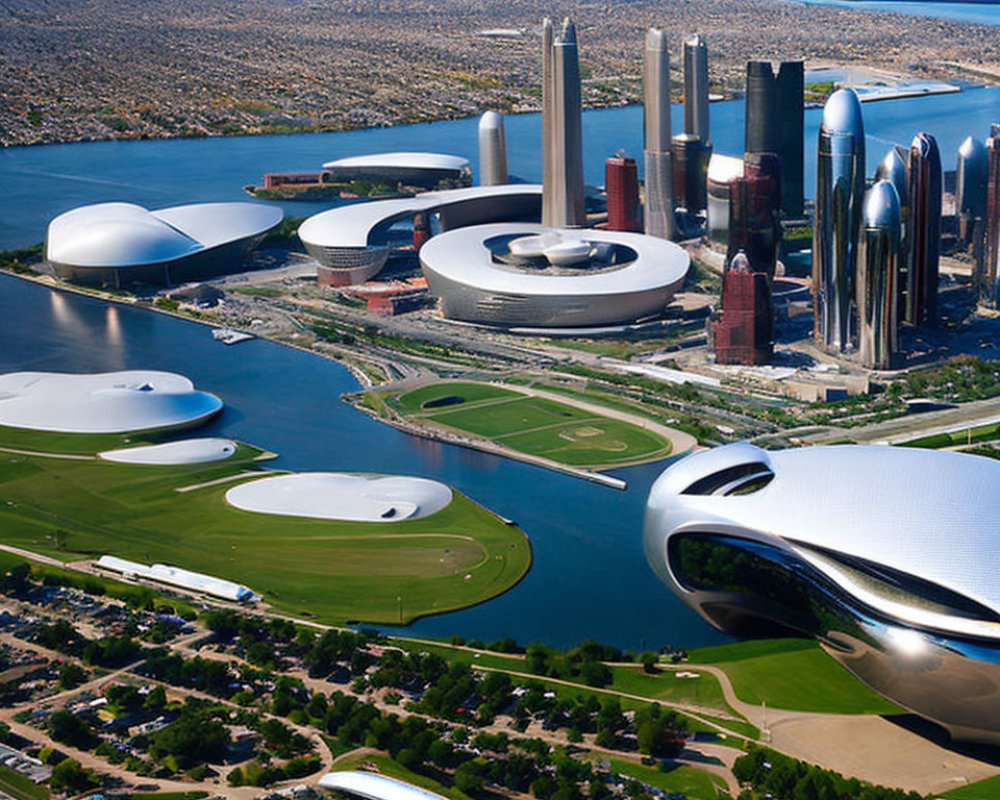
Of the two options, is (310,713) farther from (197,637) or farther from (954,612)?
(954,612)

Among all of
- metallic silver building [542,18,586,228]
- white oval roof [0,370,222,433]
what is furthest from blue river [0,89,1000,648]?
metallic silver building [542,18,586,228]

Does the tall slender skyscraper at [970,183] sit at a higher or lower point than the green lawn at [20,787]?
higher

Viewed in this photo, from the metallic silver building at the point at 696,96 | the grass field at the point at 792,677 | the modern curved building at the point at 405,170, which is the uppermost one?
the metallic silver building at the point at 696,96

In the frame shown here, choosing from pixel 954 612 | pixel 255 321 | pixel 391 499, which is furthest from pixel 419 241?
pixel 954 612

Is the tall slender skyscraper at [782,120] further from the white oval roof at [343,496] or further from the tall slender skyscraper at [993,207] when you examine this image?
the white oval roof at [343,496]

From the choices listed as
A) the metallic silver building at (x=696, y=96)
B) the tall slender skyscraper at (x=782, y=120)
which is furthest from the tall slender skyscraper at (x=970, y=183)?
the metallic silver building at (x=696, y=96)
